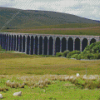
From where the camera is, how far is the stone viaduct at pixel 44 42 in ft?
325

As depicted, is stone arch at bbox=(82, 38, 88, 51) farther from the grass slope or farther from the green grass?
Answer: the green grass

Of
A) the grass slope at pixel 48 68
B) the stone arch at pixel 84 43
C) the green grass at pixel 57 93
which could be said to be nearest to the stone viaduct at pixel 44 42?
the stone arch at pixel 84 43

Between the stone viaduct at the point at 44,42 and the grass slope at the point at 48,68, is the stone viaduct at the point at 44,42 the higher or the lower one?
the lower one

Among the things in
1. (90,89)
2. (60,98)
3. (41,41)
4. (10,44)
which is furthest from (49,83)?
(10,44)

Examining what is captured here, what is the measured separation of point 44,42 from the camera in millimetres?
118750

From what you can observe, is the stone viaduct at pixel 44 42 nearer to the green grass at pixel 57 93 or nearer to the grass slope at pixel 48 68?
the grass slope at pixel 48 68

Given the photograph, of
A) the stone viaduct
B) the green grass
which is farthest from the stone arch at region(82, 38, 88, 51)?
the green grass

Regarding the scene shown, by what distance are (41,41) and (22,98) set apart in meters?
112

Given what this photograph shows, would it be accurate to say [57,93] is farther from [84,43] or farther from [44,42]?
[44,42]

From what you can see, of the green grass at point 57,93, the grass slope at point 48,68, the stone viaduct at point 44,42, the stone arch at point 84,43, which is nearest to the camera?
the green grass at point 57,93

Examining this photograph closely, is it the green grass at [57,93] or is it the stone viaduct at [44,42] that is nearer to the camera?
the green grass at [57,93]

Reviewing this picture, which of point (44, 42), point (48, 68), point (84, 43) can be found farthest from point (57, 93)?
point (44, 42)

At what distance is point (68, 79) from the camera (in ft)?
47.1

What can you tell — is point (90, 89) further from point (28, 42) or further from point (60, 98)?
point (28, 42)
